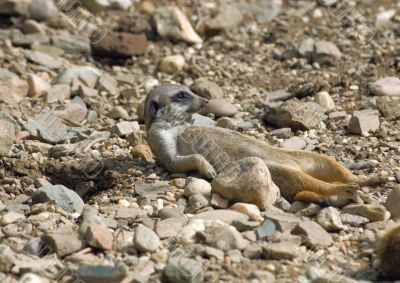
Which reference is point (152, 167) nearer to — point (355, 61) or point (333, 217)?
point (333, 217)

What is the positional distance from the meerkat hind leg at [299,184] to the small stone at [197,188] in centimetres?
47

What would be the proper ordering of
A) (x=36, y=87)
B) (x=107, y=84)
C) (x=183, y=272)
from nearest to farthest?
(x=183, y=272)
(x=36, y=87)
(x=107, y=84)

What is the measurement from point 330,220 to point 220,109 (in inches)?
110

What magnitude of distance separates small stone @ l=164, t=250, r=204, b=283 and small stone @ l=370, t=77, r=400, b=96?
13.1 ft

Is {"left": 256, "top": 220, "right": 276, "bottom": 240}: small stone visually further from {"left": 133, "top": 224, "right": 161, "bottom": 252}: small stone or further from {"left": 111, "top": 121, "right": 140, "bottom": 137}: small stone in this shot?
{"left": 111, "top": 121, "right": 140, "bottom": 137}: small stone

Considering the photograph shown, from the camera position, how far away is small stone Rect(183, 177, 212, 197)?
20.9 ft

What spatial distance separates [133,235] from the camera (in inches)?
223

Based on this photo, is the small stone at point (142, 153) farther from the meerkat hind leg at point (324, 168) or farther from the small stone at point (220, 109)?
the meerkat hind leg at point (324, 168)

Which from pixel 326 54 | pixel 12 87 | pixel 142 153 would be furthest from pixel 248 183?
pixel 326 54

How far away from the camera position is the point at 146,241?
551cm

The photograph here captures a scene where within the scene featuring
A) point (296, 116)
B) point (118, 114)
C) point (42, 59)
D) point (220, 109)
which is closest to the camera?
point (296, 116)

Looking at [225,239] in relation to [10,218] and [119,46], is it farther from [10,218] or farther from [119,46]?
[119,46]

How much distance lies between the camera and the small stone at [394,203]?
19.8 ft

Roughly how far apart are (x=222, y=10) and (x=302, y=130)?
3705 mm
